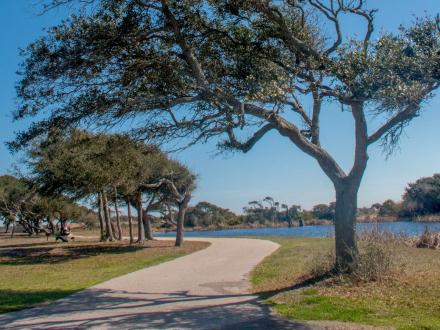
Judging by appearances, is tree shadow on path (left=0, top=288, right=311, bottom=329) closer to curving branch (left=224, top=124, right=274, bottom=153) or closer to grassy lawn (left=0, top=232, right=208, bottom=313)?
grassy lawn (left=0, top=232, right=208, bottom=313)

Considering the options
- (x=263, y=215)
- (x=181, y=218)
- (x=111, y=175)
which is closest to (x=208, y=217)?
(x=263, y=215)

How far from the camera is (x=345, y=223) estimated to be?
11062mm

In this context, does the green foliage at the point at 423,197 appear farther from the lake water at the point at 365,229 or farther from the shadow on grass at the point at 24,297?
the shadow on grass at the point at 24,297

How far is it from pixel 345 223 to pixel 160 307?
442 centimetres

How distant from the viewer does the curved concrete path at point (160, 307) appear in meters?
8.43

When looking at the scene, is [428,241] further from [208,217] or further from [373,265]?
[208,217]

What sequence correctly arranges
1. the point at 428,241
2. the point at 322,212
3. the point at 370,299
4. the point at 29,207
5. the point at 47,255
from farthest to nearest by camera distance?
1. the point at 322,212
2. the point at 29,207
3. the point at 47,255
4. the point at 428,241
5. the point at 370,299

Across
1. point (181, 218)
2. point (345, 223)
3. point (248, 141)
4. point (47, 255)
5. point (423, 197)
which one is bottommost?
point (47, 255)

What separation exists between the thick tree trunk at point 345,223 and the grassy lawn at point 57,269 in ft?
22.3

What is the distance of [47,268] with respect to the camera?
1980cm

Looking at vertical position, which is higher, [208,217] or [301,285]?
[208,217]

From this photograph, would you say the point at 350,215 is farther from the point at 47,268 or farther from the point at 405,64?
the point at 47,268

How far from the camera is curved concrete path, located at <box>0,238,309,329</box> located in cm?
843

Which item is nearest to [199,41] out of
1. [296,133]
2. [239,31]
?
[239,31]
